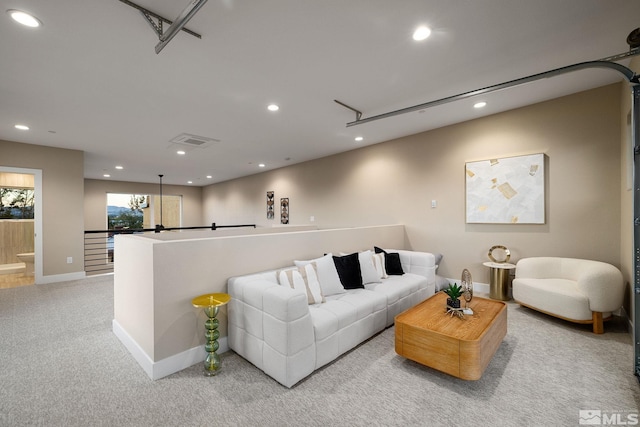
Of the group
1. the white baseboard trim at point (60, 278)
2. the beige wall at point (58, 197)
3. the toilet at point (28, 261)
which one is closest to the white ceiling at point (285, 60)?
the beige wall at point (58, 197)

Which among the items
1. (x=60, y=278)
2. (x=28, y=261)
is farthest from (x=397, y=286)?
(x=28, y=261)

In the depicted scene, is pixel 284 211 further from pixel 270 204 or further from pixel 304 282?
pixel 304 282

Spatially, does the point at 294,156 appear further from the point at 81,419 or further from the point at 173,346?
the point at 81,419

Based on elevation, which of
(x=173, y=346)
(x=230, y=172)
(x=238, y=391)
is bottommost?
(x=238, y=391)

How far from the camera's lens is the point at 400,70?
2719 mm

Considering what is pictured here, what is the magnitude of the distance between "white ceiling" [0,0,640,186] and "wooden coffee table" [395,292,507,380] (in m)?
2.39

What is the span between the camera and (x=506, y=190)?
12.6ft

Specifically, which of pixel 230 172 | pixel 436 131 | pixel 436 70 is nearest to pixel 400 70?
pixel 436 70

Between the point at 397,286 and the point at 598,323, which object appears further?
the point at 397,286

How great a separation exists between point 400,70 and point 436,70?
372 mm

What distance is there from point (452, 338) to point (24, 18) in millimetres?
3863

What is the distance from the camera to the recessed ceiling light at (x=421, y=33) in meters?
2.10

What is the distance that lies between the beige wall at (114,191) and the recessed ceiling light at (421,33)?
36.0 ft

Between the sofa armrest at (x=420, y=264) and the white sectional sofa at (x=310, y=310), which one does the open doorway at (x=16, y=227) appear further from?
the sofa armrest at (x=420, y=264)
